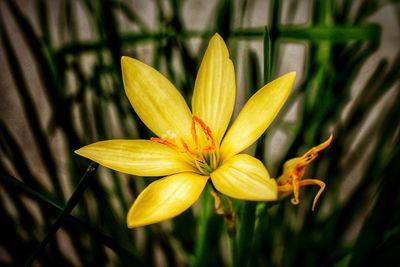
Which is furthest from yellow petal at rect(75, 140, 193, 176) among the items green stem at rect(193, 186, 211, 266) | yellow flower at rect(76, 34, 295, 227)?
green stem at rect(193, 186, 211, 266)

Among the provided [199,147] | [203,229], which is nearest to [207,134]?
[199,147]

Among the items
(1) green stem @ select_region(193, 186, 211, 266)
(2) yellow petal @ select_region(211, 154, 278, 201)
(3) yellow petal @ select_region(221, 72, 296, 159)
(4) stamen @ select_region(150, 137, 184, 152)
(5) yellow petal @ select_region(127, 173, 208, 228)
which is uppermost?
(3) yellow petal @ select_region(221, 72, 296, 159)

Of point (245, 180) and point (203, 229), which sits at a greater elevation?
point (245, 180)

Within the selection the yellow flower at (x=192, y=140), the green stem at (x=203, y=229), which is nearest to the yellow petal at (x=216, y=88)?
the yellow flower at (x=192, y=140)

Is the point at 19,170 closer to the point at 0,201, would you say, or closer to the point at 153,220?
the point at 0,201

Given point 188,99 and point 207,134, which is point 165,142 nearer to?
point 207,134

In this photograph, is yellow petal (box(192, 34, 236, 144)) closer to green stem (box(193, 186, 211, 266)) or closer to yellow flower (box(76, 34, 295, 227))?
yellow flower (box(76, 34, 295, 227))
